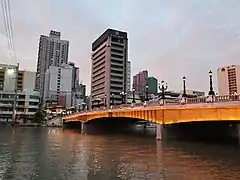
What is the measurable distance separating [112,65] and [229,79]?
8115cm

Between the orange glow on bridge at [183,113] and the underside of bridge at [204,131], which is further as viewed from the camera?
the underside of bridge at [204,131]

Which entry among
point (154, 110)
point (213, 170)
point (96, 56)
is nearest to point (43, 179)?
point (213, 170)

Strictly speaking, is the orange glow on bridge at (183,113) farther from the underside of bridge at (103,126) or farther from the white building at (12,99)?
the white building at (12,99)

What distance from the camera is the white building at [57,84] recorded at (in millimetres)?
188125

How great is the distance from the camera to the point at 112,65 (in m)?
158

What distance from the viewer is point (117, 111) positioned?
54125 millimetres

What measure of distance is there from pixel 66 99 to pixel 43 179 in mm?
167965

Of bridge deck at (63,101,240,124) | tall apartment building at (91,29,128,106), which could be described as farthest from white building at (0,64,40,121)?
bridge deck at (63,101,240,124)

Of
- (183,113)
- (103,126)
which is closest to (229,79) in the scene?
(103,126)

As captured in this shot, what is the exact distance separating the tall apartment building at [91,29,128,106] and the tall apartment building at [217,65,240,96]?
69.5 metres

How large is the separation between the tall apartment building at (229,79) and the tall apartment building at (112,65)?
69.5 m

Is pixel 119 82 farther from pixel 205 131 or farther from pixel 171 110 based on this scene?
pixel 171 110

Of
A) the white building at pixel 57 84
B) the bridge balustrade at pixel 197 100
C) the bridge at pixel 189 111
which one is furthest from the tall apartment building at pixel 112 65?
the bridge balustrade at pixel 197 100

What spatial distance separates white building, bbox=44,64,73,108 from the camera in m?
188
